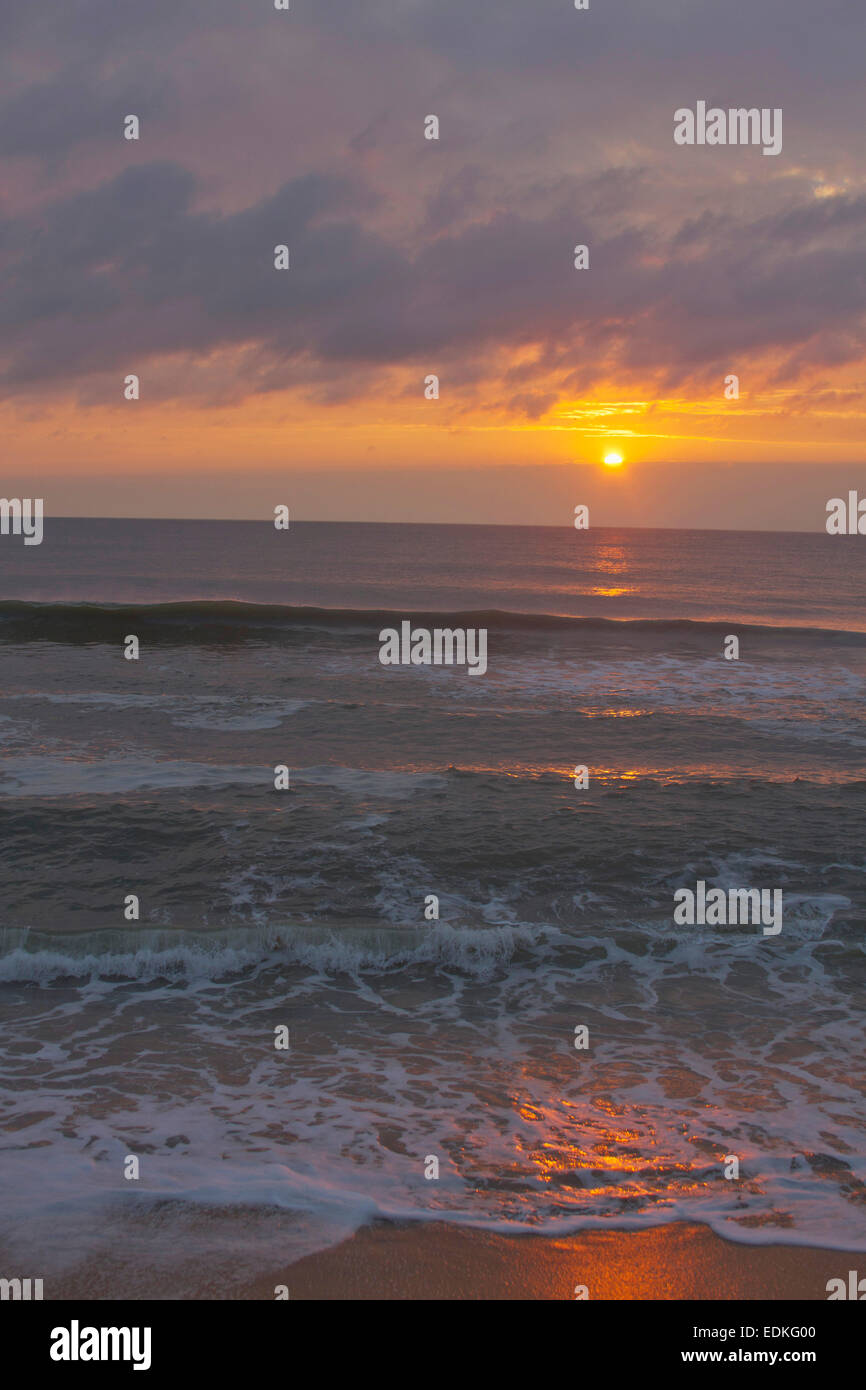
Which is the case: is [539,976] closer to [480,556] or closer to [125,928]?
[125,928]

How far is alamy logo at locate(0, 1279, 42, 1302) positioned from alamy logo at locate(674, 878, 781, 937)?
777cm

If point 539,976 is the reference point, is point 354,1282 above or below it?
below

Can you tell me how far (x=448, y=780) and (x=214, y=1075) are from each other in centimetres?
917

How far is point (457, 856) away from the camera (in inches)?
520

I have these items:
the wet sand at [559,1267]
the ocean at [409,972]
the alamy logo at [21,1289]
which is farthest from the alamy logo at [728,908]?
the alamy logo at [21,1289]

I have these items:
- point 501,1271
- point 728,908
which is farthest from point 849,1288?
point 728,908

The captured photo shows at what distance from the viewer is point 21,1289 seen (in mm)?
5434

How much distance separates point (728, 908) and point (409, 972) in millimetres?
4158

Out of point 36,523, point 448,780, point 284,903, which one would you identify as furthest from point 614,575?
point 36,523
